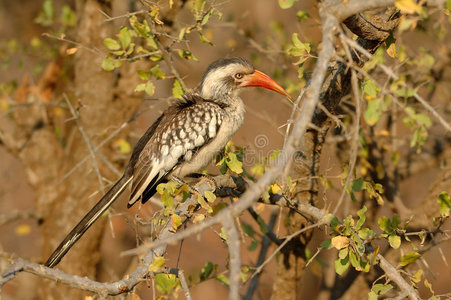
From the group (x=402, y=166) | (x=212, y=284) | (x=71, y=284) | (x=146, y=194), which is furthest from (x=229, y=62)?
(x=212, y=284)

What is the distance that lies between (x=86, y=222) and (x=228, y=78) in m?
1.39

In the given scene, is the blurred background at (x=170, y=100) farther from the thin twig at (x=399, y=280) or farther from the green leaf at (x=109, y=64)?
the thin twig at (x=399, y=280)

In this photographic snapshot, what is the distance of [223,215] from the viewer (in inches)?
58.3

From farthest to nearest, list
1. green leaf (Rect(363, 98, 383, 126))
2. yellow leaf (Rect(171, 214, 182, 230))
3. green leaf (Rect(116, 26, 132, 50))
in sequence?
green leaf (Rect(116, 26, 132, 50)) < yellow leaf (Rect(171, 214, 182, 230)) < green leaf (Rect(363, 98, 383, 126))

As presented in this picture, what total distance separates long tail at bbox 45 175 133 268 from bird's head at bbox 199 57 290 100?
0.85m

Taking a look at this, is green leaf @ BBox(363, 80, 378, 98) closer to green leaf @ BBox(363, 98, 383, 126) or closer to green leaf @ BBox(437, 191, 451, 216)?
green leaf @ BBox(363, 98, 383, 126)

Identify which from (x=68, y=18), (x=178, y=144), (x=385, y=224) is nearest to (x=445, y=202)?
(x=385, y=224)

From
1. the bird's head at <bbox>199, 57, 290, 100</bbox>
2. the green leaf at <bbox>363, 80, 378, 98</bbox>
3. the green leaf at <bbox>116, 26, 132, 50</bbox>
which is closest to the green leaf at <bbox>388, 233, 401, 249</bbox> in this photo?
the green leaf at <bbox>363, 80, 378, 98</bbox>

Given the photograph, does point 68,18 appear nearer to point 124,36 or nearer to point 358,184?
point 124,36

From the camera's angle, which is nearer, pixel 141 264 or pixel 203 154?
pixel 141 264

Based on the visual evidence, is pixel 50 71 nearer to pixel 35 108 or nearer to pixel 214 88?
pixel 35 108

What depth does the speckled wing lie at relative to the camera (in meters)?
3.31

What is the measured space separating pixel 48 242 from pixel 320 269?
2.36 meters

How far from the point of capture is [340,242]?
7.46ft
